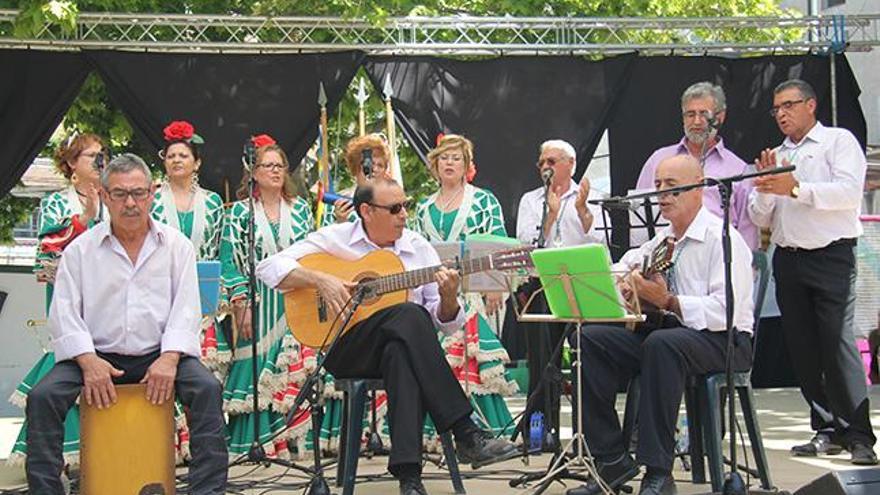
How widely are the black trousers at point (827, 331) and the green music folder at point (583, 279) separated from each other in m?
2.01

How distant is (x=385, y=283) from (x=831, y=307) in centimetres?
240

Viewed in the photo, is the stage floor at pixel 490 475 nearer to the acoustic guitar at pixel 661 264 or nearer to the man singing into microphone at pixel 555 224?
the man singing into microphone at pixel 555 224

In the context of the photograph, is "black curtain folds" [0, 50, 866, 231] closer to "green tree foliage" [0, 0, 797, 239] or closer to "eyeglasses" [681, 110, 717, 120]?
"green tree foliage" [0, 0, 797, 239]

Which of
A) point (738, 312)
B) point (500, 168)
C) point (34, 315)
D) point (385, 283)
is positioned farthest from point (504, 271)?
point (34, 315)

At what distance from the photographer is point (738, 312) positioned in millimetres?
5148

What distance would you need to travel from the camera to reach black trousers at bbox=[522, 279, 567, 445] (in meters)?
6.30

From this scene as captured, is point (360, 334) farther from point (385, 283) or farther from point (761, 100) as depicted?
point (761, 100)

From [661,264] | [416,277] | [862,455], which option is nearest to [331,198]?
[416,277]

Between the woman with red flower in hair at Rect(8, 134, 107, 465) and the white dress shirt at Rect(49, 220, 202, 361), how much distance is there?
1.00m

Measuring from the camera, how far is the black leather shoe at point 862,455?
621cm

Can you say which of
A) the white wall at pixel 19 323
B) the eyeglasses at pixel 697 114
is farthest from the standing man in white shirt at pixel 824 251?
the white wall at pixel 19 323

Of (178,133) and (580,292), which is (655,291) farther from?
(178,133)

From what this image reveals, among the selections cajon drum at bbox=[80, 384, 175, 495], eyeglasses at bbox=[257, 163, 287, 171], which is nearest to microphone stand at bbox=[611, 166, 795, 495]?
cajon drum at bbox=[80, 384, 175, 495]

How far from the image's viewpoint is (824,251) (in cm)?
652
